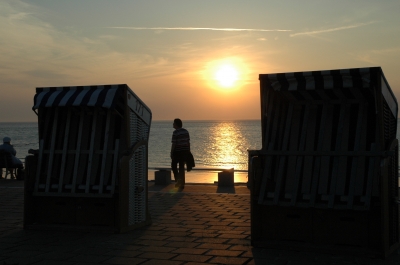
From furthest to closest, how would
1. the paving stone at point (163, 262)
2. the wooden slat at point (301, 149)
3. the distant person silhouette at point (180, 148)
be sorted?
the distant person silhouette at point (180, 148) < the wooden slat at point (301, 149) < the paving stone at point (163, 262)

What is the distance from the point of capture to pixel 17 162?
18.1 m

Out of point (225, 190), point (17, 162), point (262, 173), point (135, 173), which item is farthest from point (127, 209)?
point (17, 162)

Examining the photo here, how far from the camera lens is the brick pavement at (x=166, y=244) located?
21.4ft

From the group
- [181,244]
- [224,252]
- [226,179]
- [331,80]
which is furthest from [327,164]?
[226,179]

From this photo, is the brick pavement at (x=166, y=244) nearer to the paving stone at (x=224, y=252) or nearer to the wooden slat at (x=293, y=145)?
the paving stone at (x=224, y=252)

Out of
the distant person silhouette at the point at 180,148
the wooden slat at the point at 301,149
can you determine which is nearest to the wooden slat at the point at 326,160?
Result: the wooden slat at the point at 301,149

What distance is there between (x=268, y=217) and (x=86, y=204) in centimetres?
295

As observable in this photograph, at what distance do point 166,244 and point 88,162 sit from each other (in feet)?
6.57

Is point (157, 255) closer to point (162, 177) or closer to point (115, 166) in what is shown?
point (115, 166)

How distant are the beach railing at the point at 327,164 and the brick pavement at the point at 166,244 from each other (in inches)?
12.8

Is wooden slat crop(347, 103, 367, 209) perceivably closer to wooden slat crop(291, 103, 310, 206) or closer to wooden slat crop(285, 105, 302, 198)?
wooden slat crop(291, 103, 310, 206)

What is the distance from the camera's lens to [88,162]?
8555 millimetres

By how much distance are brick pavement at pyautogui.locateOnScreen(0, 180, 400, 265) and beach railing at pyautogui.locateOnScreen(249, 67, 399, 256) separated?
0.32 m

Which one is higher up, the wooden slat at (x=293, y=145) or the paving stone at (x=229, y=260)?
the wooden slat at (x=293, y=145)
